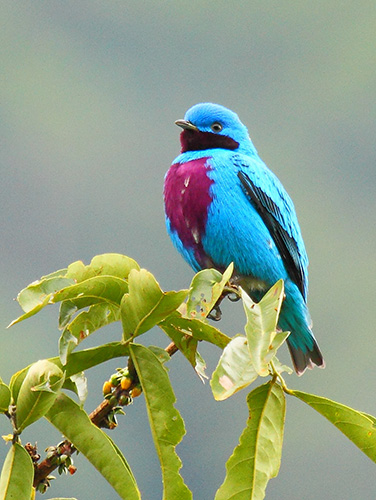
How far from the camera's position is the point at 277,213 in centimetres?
425

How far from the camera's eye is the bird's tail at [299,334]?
14.0ft

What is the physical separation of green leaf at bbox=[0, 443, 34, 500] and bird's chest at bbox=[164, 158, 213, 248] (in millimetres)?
2438

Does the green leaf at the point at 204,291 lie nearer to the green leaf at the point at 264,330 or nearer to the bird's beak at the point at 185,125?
the green leaf at the point at 264,330

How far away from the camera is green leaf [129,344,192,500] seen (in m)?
1.69

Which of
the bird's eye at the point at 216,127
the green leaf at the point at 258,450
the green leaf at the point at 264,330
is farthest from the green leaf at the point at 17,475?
the bird's eye at the point at 216,127

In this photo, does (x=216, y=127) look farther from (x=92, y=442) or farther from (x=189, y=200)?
(x=92, y=442)

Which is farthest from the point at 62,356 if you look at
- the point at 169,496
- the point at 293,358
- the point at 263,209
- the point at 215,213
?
the point at 293,358

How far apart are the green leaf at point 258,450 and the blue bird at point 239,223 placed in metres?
2.20

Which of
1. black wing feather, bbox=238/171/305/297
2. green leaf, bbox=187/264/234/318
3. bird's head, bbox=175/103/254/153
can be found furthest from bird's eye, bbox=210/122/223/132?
green leaf, bbox=187/264/234/318

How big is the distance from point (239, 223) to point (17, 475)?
2541 millimetres

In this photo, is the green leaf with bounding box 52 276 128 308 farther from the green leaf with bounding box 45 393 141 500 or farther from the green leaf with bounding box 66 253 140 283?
the green leaf with bounding box 45 393 141 500

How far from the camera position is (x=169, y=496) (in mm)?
1625

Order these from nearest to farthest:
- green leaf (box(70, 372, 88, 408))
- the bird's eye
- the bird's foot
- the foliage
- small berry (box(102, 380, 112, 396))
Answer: the foliage
green leaf (box(70, 372, 88, 408))
small berry (box(102, 380, 112, 396))
the bird's foot
the bird's eye

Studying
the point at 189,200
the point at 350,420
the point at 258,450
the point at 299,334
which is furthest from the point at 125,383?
the point at 299,334
